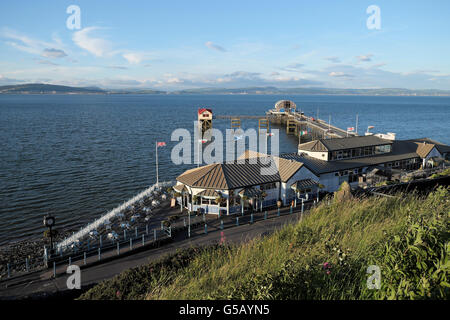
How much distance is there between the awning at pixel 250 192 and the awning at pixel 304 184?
4.28 metres

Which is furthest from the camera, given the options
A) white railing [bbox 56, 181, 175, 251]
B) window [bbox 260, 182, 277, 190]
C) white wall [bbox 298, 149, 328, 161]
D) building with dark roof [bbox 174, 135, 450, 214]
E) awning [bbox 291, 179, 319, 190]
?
white wall [bbox 298, 149, 328, 161]

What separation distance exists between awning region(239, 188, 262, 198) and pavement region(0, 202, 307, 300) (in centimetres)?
194

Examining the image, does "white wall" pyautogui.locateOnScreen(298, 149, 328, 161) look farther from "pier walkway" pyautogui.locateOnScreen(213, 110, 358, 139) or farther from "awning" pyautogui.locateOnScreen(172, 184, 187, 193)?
"pier walkway" pyautogui.locateOnScreen(213, 110, 358, 139)

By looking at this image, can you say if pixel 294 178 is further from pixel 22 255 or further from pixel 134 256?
pixel 22 255

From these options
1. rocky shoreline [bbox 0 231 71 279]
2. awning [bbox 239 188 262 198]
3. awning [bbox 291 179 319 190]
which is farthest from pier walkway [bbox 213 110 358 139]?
rocky shoreline [bbox 0 231 71 279]

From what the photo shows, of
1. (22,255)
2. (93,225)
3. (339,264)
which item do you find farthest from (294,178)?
(339,264)

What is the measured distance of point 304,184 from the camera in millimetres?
34219

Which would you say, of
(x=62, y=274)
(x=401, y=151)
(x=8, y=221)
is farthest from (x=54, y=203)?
(x=401, y=151)

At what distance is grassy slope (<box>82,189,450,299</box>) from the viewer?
551cm

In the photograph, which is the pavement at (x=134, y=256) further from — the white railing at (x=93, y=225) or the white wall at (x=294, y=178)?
the white railing at (x=93, y=225)

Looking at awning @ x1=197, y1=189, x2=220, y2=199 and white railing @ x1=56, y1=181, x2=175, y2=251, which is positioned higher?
awning @ x1=197, y1=189, x2=220, y2=199

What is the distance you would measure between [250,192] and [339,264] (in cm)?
2483
